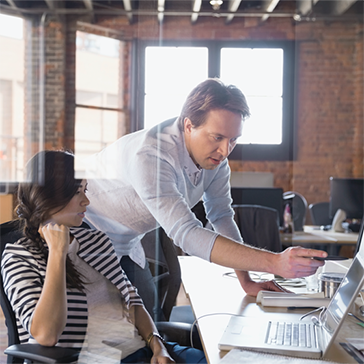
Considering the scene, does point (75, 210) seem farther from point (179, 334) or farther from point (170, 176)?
point (179, 334)

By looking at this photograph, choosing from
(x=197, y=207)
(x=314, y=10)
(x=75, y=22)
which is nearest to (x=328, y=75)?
(x=314, y=10)

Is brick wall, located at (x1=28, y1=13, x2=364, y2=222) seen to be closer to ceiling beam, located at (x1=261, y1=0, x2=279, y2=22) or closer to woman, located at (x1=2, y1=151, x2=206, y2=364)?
ceiling beam, located at (x1=261, y1=0, x2=279, y2=22)

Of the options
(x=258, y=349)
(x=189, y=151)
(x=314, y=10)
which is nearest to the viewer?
(x=258, y=349)

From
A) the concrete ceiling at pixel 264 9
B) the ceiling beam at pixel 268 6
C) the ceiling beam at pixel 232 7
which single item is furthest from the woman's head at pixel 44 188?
the ceiling beam at pixel 268 6

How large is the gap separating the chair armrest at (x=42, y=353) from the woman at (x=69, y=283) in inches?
1.0

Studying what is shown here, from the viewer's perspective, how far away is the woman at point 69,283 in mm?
1033

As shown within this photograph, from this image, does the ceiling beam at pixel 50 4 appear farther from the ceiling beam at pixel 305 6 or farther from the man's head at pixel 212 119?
the ceiling beam at pixel 305 6

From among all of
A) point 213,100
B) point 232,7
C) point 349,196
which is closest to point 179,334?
point 213,100

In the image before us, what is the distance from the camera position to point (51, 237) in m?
1.10

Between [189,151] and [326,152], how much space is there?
12.8 feet

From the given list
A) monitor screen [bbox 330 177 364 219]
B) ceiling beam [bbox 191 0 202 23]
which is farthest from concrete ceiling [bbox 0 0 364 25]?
monitor screen [bbox 330 177 364 219]

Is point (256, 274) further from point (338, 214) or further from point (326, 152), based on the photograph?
point (326, 152)

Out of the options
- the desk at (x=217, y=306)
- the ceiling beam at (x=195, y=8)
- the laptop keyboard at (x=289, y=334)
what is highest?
the ceiling beam at (x=195, y=8)

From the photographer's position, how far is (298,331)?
3.02 feet
